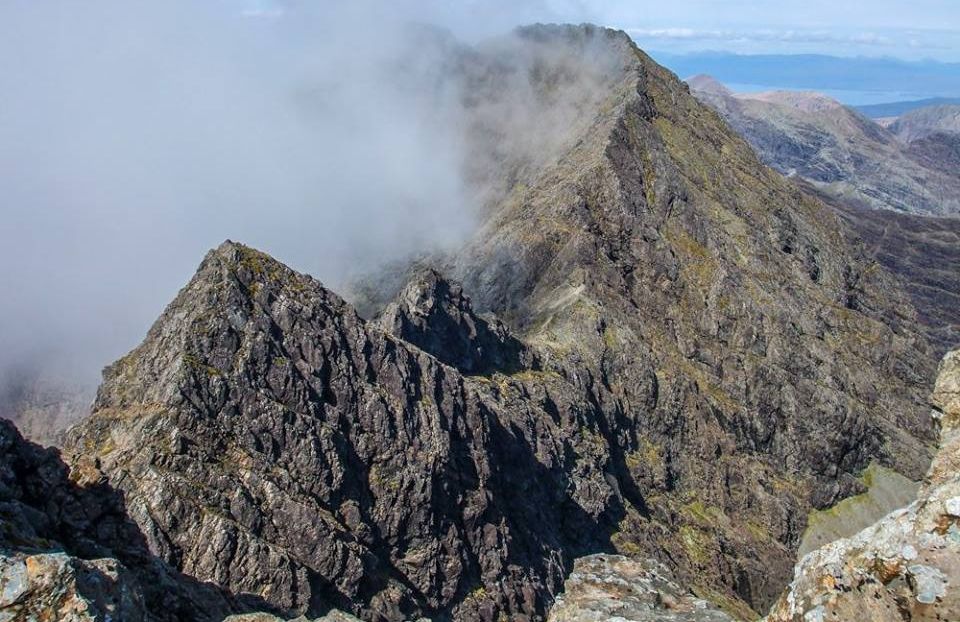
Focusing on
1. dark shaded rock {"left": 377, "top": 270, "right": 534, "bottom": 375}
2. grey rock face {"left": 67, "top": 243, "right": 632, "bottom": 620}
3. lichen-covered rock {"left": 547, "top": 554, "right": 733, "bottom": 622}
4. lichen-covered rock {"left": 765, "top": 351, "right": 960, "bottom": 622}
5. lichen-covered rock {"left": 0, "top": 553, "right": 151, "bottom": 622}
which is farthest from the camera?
dark shaded rock {"left": 377, "top": 270, "right": 534, "bottom": 375}

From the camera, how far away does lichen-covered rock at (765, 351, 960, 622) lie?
17391mm

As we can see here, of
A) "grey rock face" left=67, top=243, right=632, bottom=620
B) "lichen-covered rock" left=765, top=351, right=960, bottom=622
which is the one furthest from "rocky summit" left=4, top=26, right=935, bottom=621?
"lichen-covered rock" left=765, top=351, right=960, bottom=622

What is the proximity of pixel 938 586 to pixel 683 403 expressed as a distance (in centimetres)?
14092

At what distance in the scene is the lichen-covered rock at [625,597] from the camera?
2731 centimetres

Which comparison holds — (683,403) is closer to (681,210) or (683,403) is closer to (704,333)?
(704,333)

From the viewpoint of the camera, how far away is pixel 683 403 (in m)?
154

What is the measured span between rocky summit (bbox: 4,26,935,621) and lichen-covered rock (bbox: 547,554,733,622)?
342 millimetres

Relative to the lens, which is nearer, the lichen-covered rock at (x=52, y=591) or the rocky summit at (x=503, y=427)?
the lichen-covered rock at (x=52, y=591)

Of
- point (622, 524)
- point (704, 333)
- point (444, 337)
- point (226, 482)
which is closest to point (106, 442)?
point (226, 482)

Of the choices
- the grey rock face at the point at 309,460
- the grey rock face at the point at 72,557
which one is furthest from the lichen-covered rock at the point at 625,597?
the grey rock face at the point at 309,460

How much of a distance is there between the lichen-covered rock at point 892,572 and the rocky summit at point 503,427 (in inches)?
402

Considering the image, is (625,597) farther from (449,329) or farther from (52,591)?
(449,329)

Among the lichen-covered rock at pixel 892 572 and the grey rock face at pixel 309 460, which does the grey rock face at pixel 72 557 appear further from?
the lichen-covered rock at pixel 892 572

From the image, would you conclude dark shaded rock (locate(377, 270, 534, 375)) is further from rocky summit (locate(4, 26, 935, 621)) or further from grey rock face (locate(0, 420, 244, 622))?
grey rock face (locate(0, 420, 244, 622))
